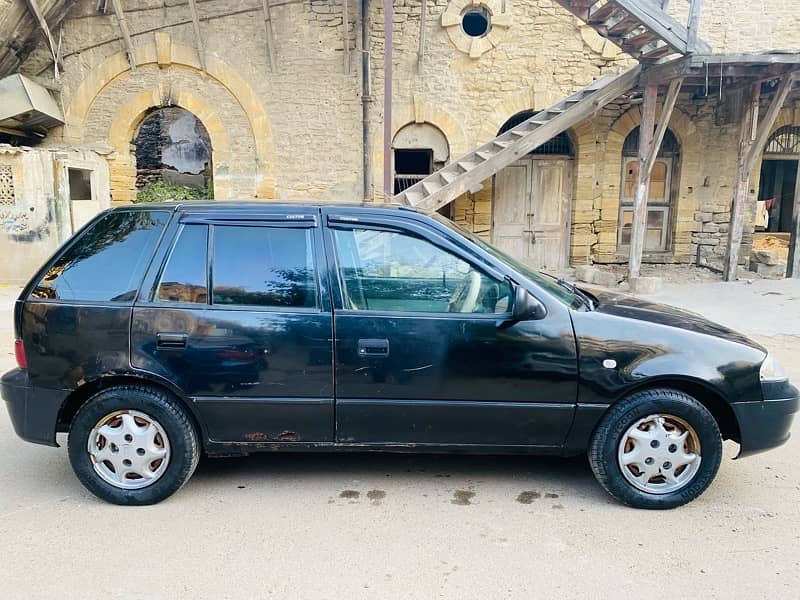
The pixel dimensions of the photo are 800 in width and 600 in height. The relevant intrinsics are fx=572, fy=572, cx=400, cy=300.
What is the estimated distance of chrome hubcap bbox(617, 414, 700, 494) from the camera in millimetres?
3055

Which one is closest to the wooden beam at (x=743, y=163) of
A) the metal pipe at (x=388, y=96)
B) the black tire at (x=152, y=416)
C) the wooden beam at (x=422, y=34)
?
the wooden beam at (x=422, y=34)

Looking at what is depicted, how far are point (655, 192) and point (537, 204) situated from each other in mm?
2699

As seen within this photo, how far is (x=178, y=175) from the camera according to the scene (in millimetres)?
16312

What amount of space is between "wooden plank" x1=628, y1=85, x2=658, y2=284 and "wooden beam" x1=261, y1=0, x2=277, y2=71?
700cm

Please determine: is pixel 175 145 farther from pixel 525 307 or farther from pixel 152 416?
pixel 525 307

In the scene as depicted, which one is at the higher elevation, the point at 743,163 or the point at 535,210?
the point at 743,163

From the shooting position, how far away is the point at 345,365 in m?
3.07

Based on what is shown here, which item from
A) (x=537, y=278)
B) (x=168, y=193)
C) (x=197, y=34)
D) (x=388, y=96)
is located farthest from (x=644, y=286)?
(x=168, y=193)

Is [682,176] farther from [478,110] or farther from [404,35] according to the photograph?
[404,35]

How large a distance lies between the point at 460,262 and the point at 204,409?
1617mm

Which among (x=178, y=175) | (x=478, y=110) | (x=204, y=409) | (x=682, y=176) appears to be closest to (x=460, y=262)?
(x=204, y=409)

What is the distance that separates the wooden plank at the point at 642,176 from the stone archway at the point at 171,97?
23.0 ft

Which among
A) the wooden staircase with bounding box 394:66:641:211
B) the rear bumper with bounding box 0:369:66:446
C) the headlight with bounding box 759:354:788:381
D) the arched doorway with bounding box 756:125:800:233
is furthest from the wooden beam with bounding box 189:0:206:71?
the arched doorway with bounding box 756:125:800:233

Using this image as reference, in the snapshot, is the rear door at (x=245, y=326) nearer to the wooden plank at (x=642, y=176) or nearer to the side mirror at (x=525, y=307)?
the side mirror at (x=525, y=307)
